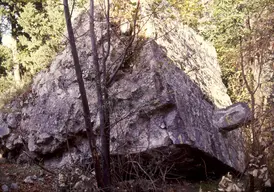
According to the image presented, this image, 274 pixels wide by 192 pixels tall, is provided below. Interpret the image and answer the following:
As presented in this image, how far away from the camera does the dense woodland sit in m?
6.04

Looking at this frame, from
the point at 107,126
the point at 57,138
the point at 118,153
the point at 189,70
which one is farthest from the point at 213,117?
the point at 57,138

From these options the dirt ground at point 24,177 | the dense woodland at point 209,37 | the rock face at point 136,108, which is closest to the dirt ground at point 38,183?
the dirt ground at point 24,177

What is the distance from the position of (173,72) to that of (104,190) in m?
2.35

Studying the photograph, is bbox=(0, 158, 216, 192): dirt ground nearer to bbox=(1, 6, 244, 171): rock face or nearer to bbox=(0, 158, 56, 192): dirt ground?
bbox=(0, 158, 56, 192): dirt ground

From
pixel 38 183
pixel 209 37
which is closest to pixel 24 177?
pixel 38 183

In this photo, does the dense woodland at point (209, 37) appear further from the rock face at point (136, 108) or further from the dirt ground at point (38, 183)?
the dirt ground at point (38, 183)

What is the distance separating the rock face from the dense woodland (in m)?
0.71

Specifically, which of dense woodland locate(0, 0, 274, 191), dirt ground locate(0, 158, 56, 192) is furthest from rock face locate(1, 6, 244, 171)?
dense woodland locate(0, 0, 274, 191)

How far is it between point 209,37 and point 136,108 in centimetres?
465

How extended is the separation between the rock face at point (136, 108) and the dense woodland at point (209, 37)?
71 centimetres

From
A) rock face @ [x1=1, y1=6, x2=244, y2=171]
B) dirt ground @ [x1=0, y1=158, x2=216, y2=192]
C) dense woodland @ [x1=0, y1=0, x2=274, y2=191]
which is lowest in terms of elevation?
dirt ground @ [x1=0, y1=158, x2=216, y2=192]

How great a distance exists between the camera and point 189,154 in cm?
468

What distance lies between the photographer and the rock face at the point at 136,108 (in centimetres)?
473

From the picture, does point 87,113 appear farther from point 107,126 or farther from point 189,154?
point 189,154
